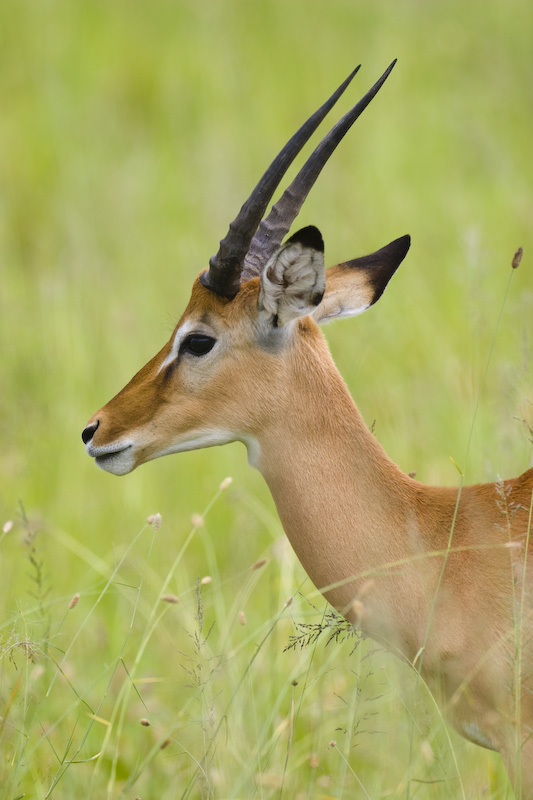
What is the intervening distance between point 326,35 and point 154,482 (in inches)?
313

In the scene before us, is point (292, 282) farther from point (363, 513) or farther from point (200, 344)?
point (363, 513)

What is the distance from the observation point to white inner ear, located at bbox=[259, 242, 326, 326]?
3.22 m

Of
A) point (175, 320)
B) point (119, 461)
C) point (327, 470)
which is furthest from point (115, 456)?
point (175, 320)

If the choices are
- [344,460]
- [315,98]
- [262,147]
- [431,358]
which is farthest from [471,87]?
[344,460]

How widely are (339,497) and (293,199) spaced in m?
0.99

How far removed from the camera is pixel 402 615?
319 cm

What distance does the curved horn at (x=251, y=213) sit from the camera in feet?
10.9

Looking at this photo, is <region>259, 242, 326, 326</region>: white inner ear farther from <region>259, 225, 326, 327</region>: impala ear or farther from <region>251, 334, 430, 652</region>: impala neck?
<region>251, 334, 430, 652</region>: impala neck

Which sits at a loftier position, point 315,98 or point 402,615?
point 315,98

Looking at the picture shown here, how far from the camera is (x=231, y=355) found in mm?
3500

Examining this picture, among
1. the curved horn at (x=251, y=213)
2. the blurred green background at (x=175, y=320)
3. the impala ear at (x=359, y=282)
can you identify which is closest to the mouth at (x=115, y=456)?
the blurred green background at (x=175, y=320)

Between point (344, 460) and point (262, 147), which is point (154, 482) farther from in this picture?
point (262, 147)

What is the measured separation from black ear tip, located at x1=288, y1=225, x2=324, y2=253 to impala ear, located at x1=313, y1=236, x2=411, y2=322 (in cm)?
60

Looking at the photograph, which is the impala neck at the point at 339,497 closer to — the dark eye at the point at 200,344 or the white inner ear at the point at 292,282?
the white inner ear at the point at 292,282
